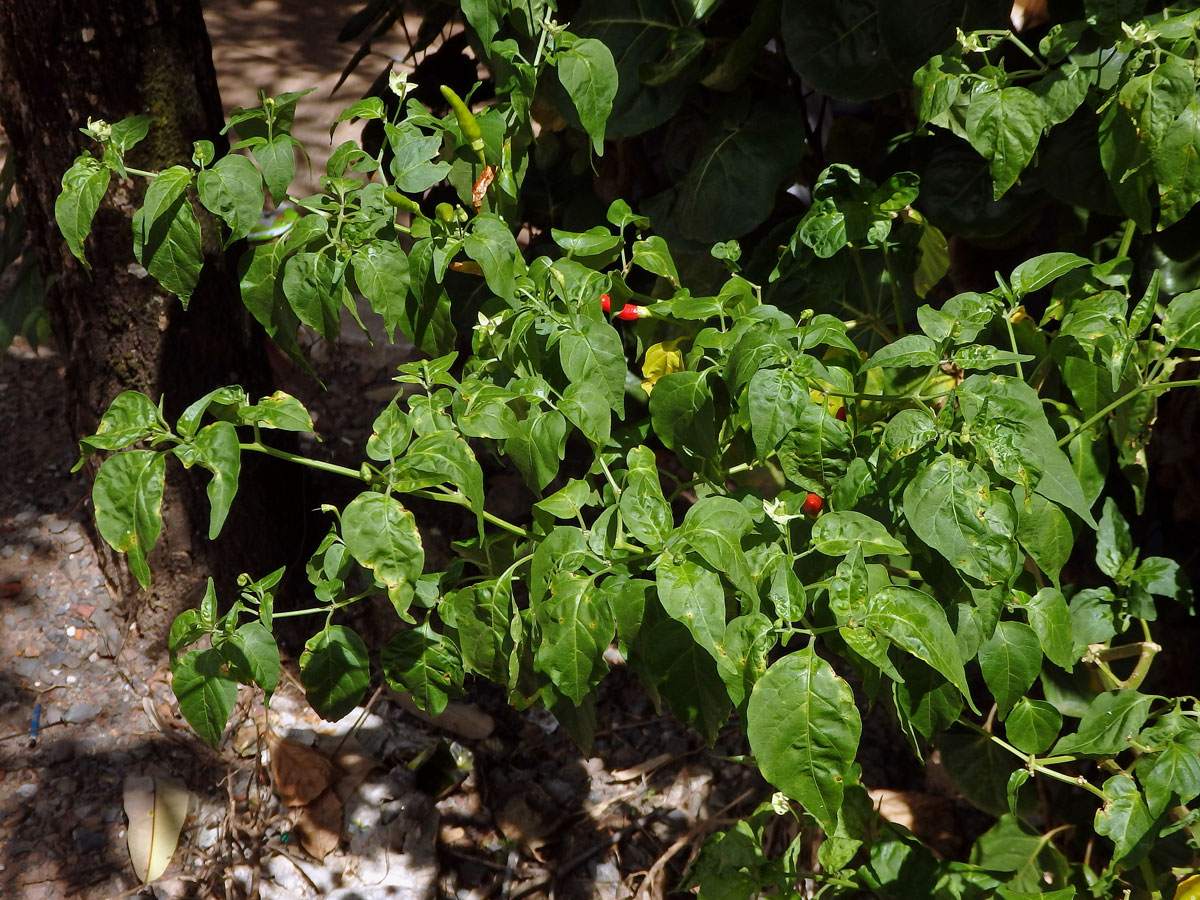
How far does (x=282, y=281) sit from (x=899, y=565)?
38.5 inches

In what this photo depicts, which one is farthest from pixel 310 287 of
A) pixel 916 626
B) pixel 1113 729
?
pixel 1113 729

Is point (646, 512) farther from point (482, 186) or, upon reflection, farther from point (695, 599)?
point (482, 186)

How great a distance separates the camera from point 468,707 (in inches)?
100

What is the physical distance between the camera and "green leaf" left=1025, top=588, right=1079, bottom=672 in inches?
54.8

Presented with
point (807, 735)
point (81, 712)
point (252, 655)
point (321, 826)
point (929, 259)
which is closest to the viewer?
point (807, 735)

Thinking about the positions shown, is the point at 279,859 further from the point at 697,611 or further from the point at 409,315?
the point at 697,611

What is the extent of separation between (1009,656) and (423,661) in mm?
748

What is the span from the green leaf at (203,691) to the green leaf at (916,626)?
765 mm

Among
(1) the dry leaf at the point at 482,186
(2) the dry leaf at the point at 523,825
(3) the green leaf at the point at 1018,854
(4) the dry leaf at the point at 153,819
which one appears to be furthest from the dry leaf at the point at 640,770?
(1) the dry leaf at the point at 482,186

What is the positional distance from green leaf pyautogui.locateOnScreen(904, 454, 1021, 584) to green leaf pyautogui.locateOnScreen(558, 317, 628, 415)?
400 millimetres

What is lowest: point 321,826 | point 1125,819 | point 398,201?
point 321,826

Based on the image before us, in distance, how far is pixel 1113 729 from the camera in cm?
152

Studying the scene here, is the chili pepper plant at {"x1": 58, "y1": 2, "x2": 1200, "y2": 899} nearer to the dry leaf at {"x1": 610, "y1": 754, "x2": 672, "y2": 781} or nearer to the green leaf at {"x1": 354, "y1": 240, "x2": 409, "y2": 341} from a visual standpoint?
the green leaf at {"x1": 354, "y1": 240, "x2": 409, "y2": 341}

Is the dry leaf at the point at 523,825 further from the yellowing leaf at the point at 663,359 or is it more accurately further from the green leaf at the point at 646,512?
the green leaf at the point at 646,512
